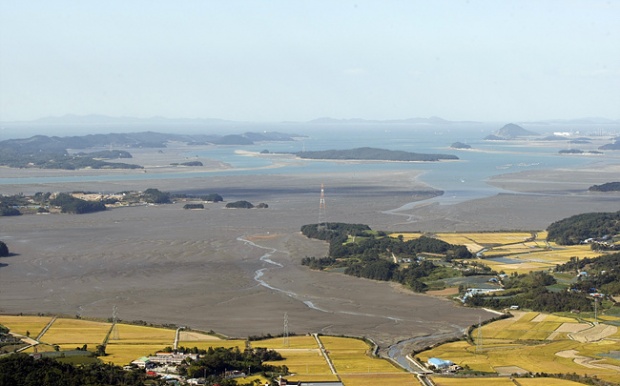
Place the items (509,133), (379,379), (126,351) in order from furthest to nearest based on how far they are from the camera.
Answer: (509,133) → (126,351) → (379,379)

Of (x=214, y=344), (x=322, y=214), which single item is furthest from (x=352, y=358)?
(x=322, y=214)

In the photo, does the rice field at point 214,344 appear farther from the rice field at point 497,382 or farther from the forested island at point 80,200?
the forested island at point 80,200

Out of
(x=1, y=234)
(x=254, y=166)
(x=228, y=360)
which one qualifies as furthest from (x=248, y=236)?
(x=254, y=166)

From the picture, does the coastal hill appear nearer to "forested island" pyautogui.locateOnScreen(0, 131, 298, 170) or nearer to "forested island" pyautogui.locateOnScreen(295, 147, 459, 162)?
"forested island" pyautogui.locateOnScreen(0, 131, 298, 170)

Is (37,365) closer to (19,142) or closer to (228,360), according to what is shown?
(228,360)

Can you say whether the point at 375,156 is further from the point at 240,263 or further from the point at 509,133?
the point at 509,133

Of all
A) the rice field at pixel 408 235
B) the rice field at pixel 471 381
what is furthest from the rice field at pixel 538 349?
the rice field at pixel 408 235

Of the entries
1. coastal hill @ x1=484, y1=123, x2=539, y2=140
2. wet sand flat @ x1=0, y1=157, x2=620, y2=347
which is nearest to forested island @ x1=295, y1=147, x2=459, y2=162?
wet sand flat @ x1=0, y1=157, x2=620, y2=347

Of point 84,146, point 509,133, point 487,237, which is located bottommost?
point 487,237
